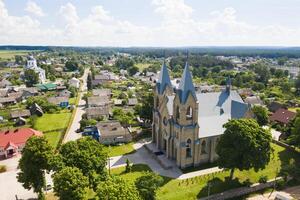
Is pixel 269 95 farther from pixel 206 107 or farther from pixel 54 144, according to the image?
pixel 54 144

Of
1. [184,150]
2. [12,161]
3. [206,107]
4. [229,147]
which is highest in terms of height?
[206,107]

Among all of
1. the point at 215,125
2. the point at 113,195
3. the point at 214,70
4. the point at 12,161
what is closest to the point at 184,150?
the point at 215,125

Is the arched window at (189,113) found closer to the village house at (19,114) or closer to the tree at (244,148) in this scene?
the tree at (244,148)

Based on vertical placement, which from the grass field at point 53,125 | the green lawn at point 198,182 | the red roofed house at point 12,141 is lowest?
the green lawn at point 198,182

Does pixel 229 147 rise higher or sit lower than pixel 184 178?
higher

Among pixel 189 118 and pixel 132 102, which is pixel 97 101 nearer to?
pixel 132 102

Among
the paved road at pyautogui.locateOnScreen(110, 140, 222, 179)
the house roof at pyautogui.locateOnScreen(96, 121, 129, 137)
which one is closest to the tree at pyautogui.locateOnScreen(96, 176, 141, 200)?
the paved road at pyautogui.locateOnScreen(110, 140, 222, 179)

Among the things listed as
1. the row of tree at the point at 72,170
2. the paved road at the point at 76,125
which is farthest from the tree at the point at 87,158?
the paved road at the point at 76,125
